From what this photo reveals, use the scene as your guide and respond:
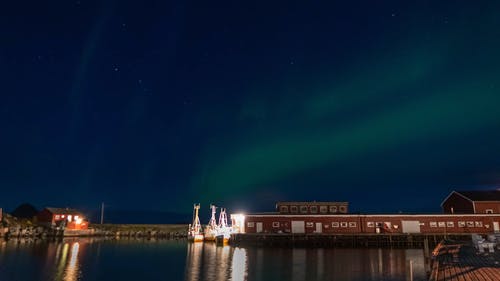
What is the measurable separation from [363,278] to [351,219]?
128 feet

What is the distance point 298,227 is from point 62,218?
6567cm

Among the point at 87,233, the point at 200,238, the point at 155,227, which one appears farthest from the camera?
the point at 155,227

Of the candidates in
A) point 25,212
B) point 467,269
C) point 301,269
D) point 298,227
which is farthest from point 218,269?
point 25,212

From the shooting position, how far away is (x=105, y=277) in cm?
3422

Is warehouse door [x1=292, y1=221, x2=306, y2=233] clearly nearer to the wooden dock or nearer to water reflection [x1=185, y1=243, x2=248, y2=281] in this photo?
water reflection [x1=185, y1=243, x2=248, y2=281]

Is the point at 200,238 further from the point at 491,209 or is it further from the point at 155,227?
the point at 491,209

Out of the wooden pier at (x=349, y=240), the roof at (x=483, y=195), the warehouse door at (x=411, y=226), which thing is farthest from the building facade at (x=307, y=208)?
the roof at (x=483, y=195)

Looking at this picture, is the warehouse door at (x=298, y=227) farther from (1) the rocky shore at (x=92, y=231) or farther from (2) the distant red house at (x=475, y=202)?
(1) the rocky shore at (x=92, y=231)

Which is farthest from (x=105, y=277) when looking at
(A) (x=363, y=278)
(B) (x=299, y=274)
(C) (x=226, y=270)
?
(A) (x=363, y=278)

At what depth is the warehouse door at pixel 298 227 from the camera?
70000 mm

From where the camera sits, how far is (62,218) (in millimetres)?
99688

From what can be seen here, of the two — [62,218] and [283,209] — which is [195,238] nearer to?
[283,209]

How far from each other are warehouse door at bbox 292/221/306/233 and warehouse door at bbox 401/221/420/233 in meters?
18.4

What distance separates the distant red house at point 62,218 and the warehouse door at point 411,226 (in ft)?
262
